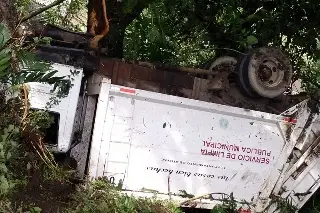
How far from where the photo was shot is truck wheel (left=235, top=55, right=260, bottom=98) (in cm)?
580

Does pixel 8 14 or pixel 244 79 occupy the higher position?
pixel 8 14

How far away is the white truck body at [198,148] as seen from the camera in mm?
4953

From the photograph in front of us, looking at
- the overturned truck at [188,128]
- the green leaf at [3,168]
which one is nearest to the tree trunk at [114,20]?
the overturned truck at [188,128]

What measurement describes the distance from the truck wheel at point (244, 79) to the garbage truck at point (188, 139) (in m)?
0.02

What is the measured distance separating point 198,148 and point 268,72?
57.3 inches

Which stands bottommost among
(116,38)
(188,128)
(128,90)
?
(188,128)

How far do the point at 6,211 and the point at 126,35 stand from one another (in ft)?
14.0

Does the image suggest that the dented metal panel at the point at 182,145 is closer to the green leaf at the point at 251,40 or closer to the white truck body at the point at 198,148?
the white truck body at the point at 198,148

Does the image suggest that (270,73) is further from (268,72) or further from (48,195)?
(48,195)

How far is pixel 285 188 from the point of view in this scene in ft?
18.8

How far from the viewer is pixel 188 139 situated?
5.23 m

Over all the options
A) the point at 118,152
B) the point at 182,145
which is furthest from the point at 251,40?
the point at 118,152

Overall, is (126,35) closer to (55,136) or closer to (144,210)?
(55,136)

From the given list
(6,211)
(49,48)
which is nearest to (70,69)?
(49,48)
